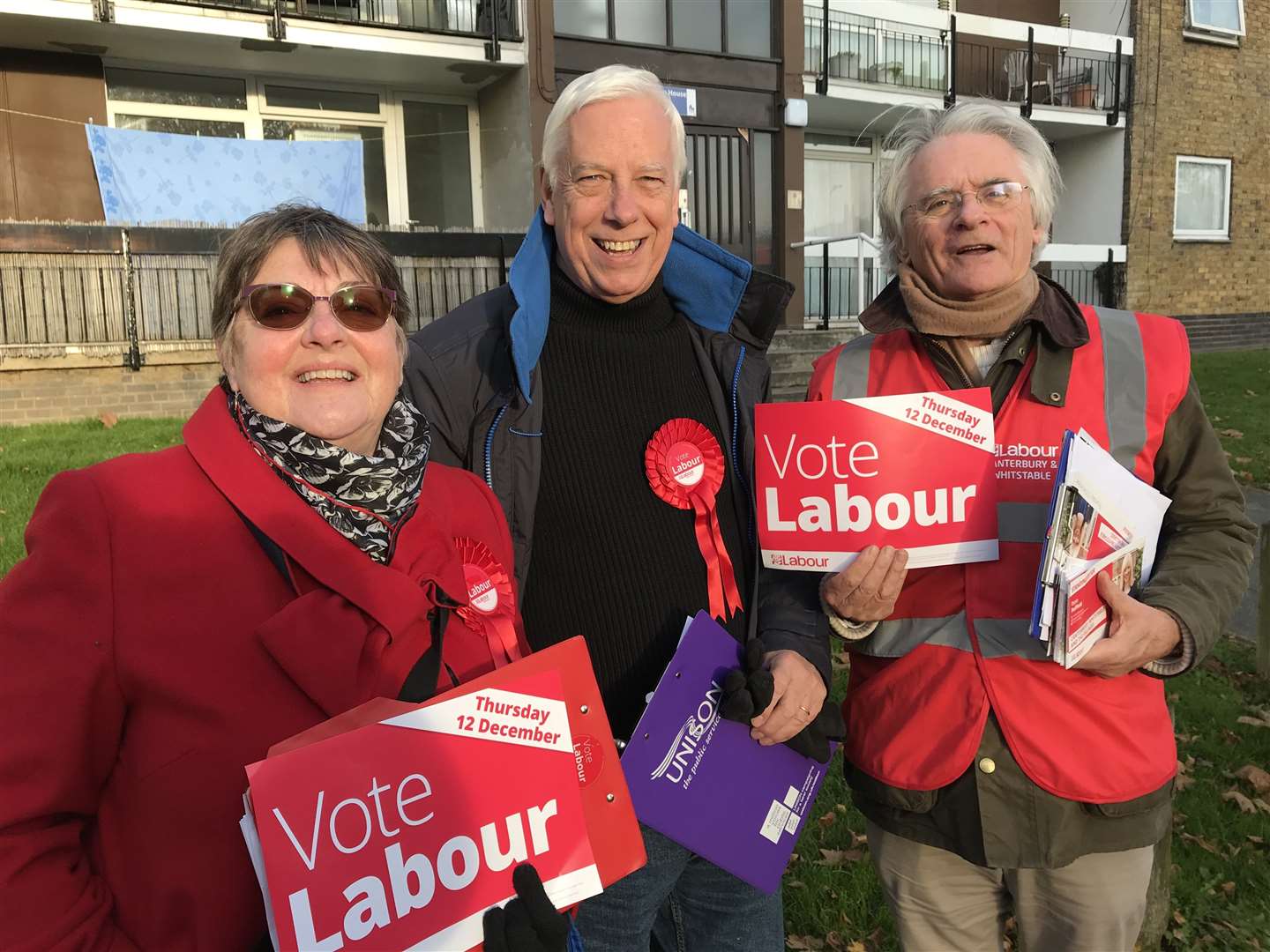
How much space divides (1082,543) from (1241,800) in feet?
10.5

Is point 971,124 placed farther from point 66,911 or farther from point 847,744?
point 66,911

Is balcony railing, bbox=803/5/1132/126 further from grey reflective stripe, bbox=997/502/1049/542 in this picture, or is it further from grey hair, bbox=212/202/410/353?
grey hair, bbox=212/202/410/353

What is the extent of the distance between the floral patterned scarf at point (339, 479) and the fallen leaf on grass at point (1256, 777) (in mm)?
4300

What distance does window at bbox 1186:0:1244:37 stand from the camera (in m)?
18.4

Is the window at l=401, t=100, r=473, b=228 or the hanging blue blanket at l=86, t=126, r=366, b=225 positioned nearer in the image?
the hanging blue blanket at l=86, t=126, r=366, b=225

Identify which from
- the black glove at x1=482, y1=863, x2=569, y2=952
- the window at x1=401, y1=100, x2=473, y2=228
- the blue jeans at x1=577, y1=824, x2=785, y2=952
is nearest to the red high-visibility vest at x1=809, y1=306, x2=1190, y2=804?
the blue jeans at x1=577, y1=824, x2=785, y2=952

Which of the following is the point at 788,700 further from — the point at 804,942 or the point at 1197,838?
the point at 1197,838

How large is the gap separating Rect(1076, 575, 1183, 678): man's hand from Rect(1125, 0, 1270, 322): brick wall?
1867cm

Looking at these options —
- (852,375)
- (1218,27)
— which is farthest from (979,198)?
(1218,27)

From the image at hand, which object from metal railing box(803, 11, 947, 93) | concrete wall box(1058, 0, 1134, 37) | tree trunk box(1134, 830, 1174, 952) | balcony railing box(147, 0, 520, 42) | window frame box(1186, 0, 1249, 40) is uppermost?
concrete wall box(1058, 0, 1134, 37)

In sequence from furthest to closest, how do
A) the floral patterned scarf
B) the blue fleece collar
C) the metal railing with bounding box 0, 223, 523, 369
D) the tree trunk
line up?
the metal railing with bounding box 0, 223, 523, 369 < the tree trunk < the blue fleece collar < the floral patterned scarf

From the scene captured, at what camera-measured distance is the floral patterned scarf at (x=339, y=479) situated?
1.54 meters

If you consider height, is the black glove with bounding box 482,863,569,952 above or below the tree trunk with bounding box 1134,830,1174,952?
above

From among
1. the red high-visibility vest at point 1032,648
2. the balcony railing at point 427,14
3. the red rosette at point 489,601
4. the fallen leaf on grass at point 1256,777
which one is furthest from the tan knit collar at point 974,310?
the balcony railing at point 427,14
